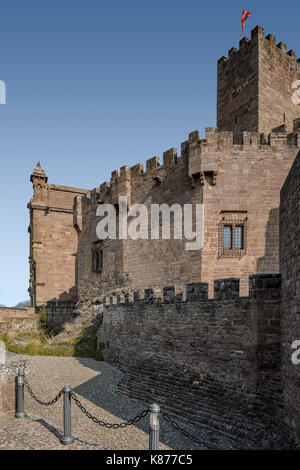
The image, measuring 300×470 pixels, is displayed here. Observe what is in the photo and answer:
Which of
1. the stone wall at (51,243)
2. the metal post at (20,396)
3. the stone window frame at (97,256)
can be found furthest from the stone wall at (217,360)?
the stone wall at (51,243)

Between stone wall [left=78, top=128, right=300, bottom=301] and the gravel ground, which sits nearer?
the gravel ground

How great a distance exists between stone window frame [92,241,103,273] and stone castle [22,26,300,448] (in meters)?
0.07

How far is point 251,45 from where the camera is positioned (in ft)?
55.3

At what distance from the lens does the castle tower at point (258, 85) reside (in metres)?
16.5

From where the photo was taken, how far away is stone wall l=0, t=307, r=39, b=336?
21006mm

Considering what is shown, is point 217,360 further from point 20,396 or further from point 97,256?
point 97,256

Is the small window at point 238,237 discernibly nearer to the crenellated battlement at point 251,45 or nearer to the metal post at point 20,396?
the crenellated battlement at point 251,45

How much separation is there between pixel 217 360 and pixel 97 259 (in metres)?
15.2

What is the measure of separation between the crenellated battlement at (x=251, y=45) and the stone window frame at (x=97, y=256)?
12935mm

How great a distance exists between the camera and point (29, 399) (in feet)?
31.9

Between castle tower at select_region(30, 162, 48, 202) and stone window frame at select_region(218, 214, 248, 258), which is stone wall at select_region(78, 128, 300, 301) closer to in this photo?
stone window frame at select_region(218, 214, 248, 258)

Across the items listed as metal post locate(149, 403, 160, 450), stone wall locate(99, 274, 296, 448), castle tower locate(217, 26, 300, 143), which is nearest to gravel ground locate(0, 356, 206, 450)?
stone wall locate(99, 274, 296, 448)
